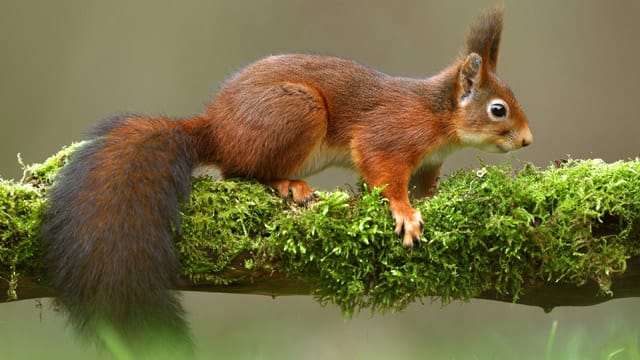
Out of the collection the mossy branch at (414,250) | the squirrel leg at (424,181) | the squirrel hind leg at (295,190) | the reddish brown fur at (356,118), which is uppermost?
the reddish brown fur at (356,118)

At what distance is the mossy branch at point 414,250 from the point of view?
2.10 metres

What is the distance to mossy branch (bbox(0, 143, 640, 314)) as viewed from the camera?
2.10 meters

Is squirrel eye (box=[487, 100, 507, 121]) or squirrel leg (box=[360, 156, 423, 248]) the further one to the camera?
squirrel eye (box=[487, 100, 507, 121])

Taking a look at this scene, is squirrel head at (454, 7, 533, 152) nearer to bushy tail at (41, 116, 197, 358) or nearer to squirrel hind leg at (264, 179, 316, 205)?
squirrel hind leg at (264, 179, 316, 205)

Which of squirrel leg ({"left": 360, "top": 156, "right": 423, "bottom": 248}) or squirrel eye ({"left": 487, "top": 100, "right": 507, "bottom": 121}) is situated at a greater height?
squirrel eye ({"left": 487, "top": 100, "right": 507, "bottom": 121})

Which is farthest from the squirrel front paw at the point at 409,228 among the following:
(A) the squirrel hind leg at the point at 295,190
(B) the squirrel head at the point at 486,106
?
(B) the squirrel head at the point at 486,106

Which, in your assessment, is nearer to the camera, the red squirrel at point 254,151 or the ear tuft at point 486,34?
the red squirrel at point 254,151

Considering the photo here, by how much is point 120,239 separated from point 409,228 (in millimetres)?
760

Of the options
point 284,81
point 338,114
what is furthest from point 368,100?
point 284,81

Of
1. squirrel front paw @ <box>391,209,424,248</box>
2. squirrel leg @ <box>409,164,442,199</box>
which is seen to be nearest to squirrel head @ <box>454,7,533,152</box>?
squirrel leg @ <box>409,164,442,199</box>

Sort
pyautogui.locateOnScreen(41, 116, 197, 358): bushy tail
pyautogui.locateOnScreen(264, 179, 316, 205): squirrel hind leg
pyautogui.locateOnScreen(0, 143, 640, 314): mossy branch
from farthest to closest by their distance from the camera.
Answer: pyautogui.locateOnScreen(264, 179, 316, 205): squirrel hind leg
pyautogui.locateOnScreen(0, 143, 640, 314): mossy branch
pyautogui.locateOnScreen(41, 116, 197, 358): bushy tail

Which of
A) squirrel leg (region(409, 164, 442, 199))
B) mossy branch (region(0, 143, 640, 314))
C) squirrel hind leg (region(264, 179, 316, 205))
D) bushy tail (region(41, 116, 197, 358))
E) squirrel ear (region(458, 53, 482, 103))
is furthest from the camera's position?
squirrel leg (region(409, 164, 442, 199))

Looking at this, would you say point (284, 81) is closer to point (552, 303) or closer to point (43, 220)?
point (43, 220)

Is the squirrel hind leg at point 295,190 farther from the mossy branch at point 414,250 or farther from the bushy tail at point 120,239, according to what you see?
the bushy tail at point 120,239
